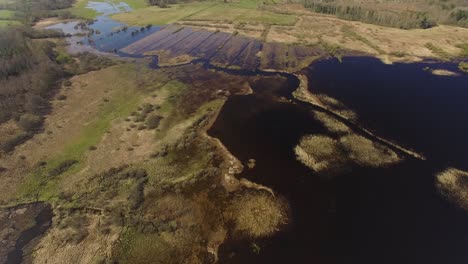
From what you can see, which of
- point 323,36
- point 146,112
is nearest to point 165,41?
point 146,112

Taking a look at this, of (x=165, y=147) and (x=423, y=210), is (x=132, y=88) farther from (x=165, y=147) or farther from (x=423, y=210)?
(x=423, y=210)

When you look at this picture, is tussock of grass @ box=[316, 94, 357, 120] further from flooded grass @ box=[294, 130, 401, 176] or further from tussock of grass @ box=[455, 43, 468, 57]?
tussock of grass @ box=[455, 43, 468, 57]

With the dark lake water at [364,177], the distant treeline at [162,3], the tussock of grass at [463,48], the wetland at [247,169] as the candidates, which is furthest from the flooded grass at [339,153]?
the distant treeline at [162,3]

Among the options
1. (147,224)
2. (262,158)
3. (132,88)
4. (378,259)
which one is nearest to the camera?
(378,259)

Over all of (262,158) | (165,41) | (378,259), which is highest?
(165,41)

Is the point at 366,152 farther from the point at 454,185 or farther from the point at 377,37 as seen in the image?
the point at 377,37

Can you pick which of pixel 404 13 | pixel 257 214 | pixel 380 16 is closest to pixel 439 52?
pixel 380 16
